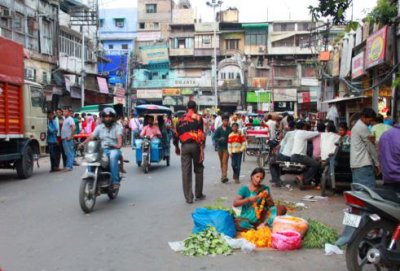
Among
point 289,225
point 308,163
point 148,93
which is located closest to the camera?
point 289,225

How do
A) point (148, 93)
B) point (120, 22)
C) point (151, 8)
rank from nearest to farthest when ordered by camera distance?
point (148, 93) < point (120, 22) < point (151, 8)

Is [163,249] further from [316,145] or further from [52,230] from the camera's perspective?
[316,145]

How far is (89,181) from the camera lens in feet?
25.9

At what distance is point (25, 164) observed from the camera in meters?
12.1

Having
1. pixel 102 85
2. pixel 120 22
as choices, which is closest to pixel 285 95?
pixel 102 85

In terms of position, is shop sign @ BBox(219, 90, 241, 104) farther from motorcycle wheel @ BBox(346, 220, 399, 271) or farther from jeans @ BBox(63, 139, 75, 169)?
motorcycle wheel @ BBox(346, 220, 399, 271)

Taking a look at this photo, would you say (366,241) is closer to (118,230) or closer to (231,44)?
(118,230)

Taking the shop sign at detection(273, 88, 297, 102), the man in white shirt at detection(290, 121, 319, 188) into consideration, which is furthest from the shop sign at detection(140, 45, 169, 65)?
the man in white shirt at detection(290, 121, 319, 188)

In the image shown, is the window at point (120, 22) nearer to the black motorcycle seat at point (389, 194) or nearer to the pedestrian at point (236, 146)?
the pedestrian at point (236, 146)

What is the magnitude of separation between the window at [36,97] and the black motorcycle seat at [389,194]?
34.6 feet

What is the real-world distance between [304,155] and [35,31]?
80.0 ft

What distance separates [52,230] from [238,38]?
183 ft

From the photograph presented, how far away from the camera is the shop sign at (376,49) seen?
13070 mm

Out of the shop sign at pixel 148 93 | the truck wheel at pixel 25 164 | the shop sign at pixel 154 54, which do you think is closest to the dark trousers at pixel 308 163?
the truck wheel at pixel 25 164
